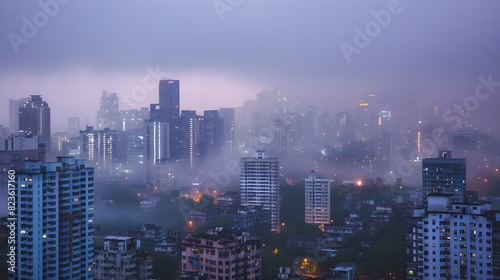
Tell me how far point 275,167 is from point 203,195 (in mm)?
1861

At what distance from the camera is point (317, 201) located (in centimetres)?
1396

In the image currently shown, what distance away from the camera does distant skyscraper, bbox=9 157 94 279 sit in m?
6.70

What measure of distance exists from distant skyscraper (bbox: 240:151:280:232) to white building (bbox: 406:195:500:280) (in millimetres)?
6776

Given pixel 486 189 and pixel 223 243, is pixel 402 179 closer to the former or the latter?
pixel 486 189

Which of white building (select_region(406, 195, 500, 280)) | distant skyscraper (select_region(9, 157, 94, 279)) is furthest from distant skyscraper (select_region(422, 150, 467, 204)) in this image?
distant skyscraper (select_region(9, 157, 94, 279))

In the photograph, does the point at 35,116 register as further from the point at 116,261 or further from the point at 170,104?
the point at 116,261

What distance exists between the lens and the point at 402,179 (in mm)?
14344

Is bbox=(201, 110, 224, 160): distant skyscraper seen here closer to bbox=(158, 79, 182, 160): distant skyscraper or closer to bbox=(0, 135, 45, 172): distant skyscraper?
bbox=(158, 79, 182, 160): distant skyscraper

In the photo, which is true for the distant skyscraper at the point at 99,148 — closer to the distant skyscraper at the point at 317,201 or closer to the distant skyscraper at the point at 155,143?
the distant skyscraper at the point at 155,143

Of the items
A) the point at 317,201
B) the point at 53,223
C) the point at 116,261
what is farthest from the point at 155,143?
the point at 53,223

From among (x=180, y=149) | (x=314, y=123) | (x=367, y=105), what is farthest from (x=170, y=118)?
(x=367, y=105)

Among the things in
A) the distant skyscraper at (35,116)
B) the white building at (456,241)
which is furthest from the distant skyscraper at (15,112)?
the white building at (456,241)

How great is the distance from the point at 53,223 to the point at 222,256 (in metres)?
1.72

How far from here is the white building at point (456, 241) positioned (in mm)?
6961
